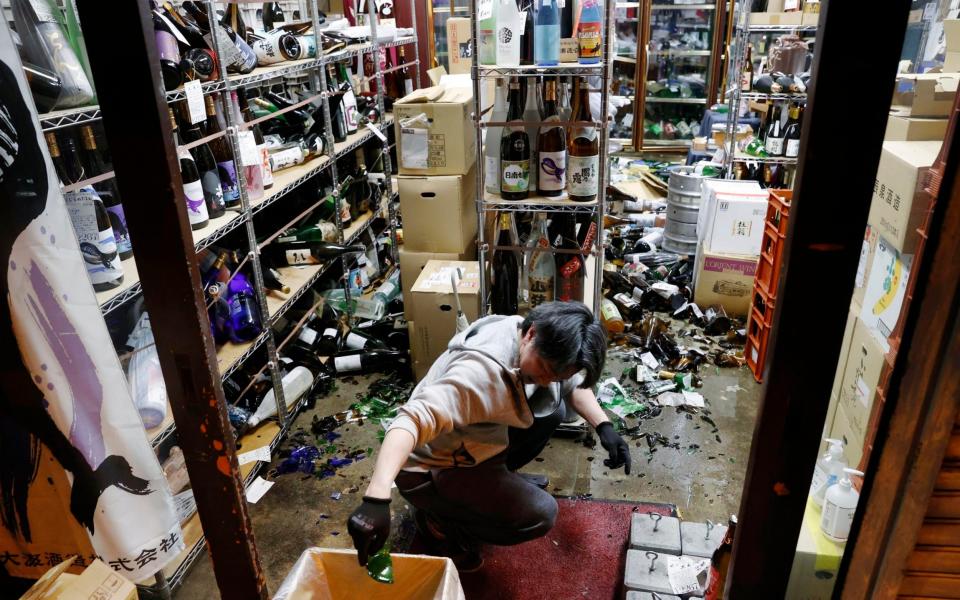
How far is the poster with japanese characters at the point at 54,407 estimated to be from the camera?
4.01ft

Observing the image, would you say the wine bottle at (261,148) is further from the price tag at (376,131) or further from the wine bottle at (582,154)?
the wine bottle at (582,154)

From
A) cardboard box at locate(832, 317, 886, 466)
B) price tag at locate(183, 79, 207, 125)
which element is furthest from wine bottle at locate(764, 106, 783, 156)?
price tag at locate(183, 79, 207, 125)

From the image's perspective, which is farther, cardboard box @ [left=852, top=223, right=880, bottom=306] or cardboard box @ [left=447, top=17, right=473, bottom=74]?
cardboard box @ [left=447, top=17, right=473, bottom=74]

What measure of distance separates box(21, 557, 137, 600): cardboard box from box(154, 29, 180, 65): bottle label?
156 cm

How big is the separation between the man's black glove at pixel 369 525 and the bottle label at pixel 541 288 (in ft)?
5.42

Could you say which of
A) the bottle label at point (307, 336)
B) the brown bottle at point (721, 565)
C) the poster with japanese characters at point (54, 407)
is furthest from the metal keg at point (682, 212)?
the poster with japanese characters at point (54, 407)

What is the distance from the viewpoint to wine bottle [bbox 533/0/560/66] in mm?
2451

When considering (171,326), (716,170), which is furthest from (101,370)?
(716,170)

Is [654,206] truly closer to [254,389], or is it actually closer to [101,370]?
[254,389]

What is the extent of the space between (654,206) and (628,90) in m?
2.67

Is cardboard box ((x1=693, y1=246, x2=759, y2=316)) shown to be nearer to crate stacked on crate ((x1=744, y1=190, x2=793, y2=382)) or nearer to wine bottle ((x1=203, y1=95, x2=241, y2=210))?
crate stacked on crate ((x1=744, y1=190, x2=793, y2=382))

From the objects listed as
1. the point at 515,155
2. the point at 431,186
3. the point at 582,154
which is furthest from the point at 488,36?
the point at 431,186

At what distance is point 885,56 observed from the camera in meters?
0.58

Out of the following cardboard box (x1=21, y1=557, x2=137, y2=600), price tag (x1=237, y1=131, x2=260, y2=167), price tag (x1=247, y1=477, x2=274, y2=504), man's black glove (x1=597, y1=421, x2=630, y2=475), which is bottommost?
price tag (x1=247, y1=477, x2=274, y2=504)
